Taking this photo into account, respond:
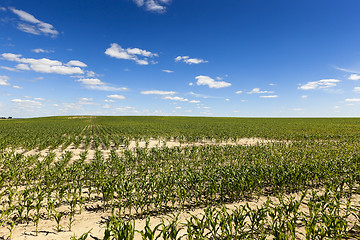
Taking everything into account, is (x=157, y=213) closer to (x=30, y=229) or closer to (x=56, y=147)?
(x=30, y=229)

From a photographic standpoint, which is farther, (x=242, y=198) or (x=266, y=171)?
(x=266, y=171)

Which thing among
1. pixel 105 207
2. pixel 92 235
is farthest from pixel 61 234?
pixel 105 207

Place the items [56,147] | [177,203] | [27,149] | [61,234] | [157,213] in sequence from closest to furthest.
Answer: [61,234], [157,213], [177,203], [27,149], [56,147]

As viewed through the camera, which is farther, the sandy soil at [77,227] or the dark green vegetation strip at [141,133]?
the dark green vegetation strip at [141,133]

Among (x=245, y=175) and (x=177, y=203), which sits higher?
(x=245, y=175)

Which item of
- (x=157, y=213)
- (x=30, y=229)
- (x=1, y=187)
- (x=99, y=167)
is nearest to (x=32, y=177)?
(x=1, y=187)

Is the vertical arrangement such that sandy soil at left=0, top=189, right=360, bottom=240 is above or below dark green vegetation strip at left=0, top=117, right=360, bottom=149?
below

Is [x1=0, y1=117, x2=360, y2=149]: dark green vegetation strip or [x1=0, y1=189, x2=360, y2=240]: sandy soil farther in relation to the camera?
[x1=0, y1=117, x2=360, y2=149]: dark green vegetation strip

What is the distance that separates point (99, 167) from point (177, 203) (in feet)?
17.0

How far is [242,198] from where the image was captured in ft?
23.6

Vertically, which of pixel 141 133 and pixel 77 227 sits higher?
pixel 141 133

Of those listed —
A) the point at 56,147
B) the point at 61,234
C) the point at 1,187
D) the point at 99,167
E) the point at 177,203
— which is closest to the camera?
the point at 61,234

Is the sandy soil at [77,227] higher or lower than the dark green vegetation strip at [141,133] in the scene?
lower

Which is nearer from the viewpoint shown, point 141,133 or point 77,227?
point 77,227
